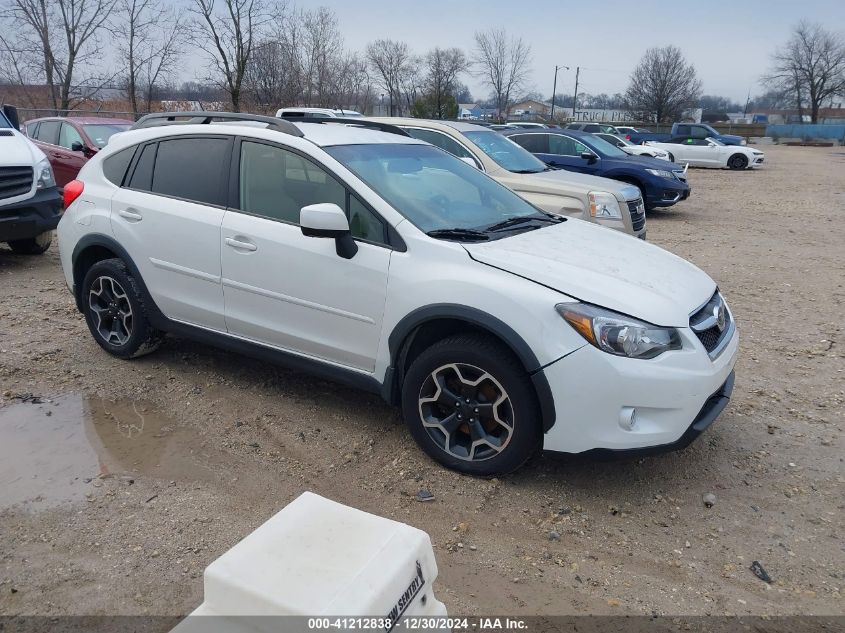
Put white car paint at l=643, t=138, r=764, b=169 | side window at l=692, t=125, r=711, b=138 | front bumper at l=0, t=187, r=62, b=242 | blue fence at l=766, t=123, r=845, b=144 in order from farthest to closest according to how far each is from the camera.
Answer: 1. blue fence at l=766, t=123, r=845, b=144
2. side window at l=692, t=125, r=711, b=138
3. white car paint at l=643, t=138, r=764, b=169
4. front bumper at l=0, t=187, r=62, b=242

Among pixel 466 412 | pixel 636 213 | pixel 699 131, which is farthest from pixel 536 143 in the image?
pixel 699 131

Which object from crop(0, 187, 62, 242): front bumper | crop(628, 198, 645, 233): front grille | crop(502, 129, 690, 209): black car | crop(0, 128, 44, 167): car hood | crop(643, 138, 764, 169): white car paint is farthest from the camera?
crop(643, 138, 764, 169): white car paint

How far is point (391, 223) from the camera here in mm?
3740

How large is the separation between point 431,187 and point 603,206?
451cm

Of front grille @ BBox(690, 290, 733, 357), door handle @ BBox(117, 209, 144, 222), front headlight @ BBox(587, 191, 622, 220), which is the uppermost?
door handle @ BBox(117, 209, 144, 222)

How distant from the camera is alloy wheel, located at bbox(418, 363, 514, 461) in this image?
3.45 m

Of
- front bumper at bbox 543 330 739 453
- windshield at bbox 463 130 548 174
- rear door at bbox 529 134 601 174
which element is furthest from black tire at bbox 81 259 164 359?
rear door at bbox 529 134 601 174

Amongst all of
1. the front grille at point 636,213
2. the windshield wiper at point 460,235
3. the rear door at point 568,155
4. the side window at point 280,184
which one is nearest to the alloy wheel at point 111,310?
the side window at point 280,184

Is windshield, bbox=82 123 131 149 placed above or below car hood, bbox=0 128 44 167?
above

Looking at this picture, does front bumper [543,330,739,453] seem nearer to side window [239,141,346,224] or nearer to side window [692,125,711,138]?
side window [239,141,346,224]

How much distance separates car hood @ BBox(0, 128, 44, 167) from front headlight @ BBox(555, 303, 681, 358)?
7053 mm

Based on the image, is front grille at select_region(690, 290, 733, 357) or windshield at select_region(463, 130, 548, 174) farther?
windshield at select_region(463, 130, 548, 174)

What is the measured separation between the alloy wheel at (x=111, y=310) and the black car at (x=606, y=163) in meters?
9.81

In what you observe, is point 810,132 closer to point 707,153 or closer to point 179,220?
point 707,153
